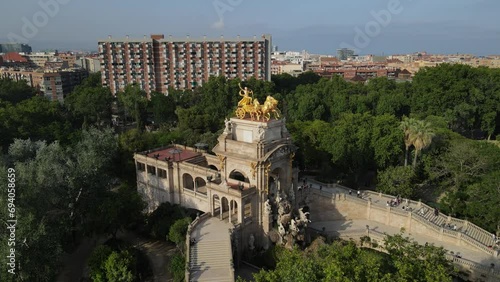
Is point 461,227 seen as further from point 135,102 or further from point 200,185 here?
point 135,102

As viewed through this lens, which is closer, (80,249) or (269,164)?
(269,164)

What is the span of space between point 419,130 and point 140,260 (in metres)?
30.4

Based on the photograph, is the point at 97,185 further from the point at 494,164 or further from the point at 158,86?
the point at 158,86

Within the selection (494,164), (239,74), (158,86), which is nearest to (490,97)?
(494,164)

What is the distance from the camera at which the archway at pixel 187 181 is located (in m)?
38.1

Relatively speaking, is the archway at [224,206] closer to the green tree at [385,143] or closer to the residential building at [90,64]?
the green tree at [385,143]

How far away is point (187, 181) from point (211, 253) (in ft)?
40.8

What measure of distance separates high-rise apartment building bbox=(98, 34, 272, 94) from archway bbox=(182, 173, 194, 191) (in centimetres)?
5922

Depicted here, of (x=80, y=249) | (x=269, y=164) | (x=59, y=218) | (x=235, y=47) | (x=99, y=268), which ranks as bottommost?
(x=80, y=249)

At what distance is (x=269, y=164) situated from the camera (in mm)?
30188

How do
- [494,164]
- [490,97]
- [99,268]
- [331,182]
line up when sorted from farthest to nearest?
[490,97]
[331,182]
[494,164]
[99,268]

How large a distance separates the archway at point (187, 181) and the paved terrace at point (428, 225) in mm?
12653

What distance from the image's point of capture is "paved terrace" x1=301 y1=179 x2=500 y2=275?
1228 inches

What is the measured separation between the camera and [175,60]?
9356 cm
